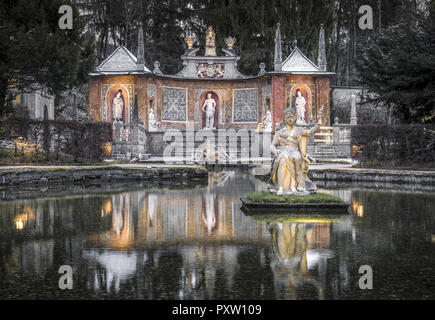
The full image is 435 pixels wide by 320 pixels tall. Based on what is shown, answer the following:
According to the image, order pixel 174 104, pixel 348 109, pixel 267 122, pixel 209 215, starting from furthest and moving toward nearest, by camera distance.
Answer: pixel 348 109 < pixel 174 104 < pixel 267 122 < pixel 209 215

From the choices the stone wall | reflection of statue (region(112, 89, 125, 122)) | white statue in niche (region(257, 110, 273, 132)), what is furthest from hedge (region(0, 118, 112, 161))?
the stone wall

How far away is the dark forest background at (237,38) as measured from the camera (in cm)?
2127

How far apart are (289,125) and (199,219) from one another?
11.1ft

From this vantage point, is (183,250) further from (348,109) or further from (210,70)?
(348,109)

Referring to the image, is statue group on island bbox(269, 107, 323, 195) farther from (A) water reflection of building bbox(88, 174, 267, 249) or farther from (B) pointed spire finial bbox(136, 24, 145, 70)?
(B) pointed spire finial bbox(136, 24, 145, 70)

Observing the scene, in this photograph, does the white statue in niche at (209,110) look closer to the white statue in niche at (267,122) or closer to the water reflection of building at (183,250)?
the white statue in niche at (267,122)

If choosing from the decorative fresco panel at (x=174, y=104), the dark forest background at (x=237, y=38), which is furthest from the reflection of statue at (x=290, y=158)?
the decorative fresco panel at (x=174, y=104)

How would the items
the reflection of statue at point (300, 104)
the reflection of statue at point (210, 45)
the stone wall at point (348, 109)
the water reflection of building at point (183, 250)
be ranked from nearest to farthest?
the water reflection of building at point (183, 250) < the reflection of statue at point (300, 104) < the reflection of statue at point (210, 45) < the stone wall at point (348, 109)

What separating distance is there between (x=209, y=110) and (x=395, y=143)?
16.2 meters

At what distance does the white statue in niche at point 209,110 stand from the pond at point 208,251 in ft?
80.9

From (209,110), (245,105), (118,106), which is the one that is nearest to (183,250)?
(118,106)

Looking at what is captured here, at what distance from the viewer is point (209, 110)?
36.9 m

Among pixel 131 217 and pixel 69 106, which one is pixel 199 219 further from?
pixel 69 106

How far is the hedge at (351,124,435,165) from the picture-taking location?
73.3 feet
